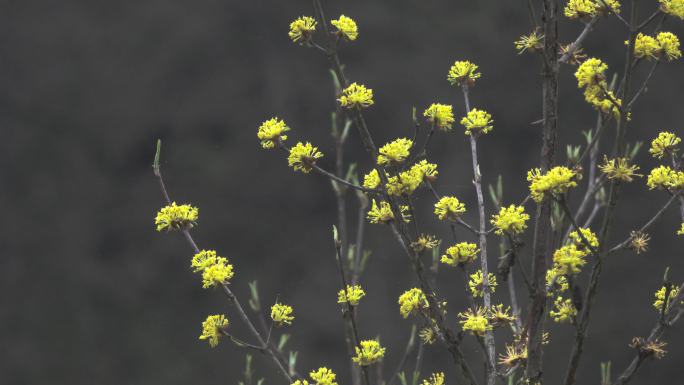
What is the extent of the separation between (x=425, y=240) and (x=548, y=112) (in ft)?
0.64

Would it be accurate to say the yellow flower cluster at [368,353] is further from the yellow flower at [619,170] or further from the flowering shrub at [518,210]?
the yellow flower at [619,170]

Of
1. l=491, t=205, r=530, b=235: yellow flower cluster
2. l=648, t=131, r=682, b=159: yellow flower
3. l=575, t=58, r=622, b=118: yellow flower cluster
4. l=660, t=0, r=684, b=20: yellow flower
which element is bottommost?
l=491, t=205, r=530, b=235: yellow flower cluster

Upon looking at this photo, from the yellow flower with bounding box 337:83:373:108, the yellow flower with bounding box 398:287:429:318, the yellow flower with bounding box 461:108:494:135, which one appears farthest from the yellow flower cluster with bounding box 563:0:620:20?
the yellow flower with bounding box 398:287:429:318

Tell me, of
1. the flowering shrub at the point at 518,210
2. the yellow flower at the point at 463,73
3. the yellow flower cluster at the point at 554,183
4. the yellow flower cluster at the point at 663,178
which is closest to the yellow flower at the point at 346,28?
the flowering shrub at the point at 518,210

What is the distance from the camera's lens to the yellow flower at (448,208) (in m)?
0.85

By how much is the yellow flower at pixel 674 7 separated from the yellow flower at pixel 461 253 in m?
0.32

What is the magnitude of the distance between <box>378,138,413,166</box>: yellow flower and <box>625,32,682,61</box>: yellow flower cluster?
0.26m

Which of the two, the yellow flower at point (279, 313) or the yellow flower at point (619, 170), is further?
the yellow flower at point (279, 313)

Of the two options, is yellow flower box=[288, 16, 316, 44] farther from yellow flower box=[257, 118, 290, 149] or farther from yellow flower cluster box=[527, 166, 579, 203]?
yellow flower cluster box=[527, 166, 579, 203]

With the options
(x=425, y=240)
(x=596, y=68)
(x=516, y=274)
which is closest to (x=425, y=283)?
(x=425, y=240)

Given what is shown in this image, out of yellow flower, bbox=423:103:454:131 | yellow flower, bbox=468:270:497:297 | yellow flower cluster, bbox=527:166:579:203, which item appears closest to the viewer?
yellow flower cluster, bbox=527:166:579:203

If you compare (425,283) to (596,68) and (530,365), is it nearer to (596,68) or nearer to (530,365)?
(530,365)

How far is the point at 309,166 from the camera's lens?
84cm

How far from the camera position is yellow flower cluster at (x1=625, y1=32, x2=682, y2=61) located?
825 mm
